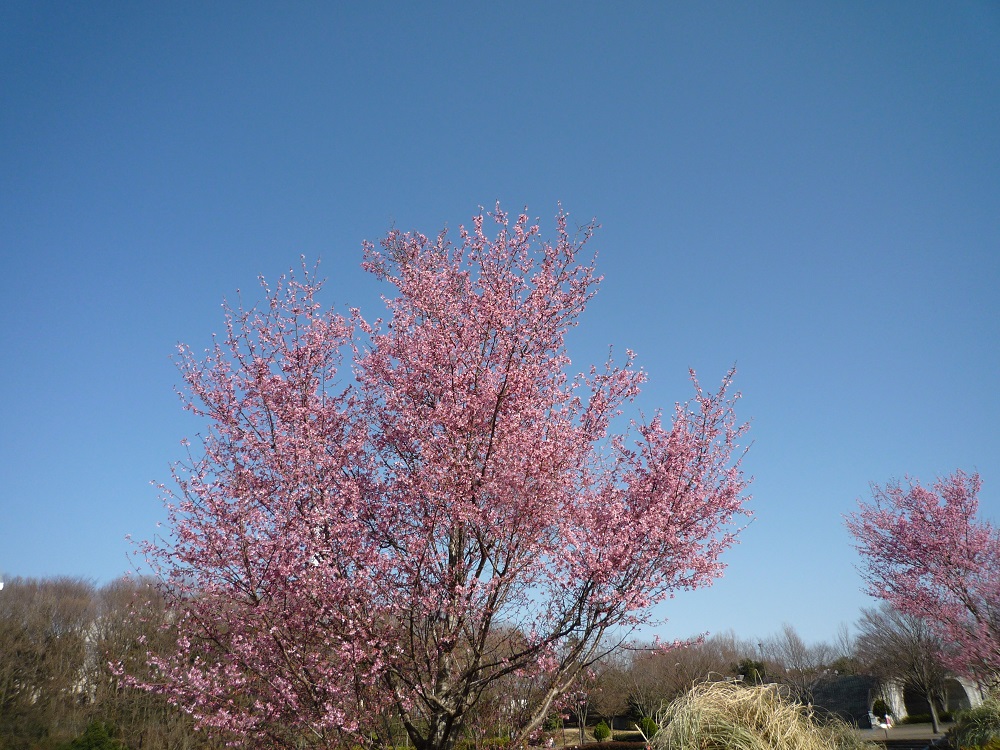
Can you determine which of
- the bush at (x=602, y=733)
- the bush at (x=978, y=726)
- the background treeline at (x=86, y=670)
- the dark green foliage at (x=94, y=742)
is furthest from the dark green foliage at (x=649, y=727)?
the dark green foliage at (x=94, y=742)

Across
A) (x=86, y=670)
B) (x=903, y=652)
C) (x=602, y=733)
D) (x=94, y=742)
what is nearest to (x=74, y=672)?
(x=86, y=670)

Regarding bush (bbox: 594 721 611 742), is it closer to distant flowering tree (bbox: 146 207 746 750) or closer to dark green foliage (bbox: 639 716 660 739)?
dark green foliage (bbox: 639 716 660 739)

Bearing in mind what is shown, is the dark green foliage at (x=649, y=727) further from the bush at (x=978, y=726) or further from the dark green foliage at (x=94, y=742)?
the dark green foliage at (x=94, y=742)

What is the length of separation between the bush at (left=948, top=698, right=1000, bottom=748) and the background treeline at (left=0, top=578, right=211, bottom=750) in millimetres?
24769

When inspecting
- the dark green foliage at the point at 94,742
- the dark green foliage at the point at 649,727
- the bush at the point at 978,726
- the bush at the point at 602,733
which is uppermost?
the dark green foliage at the point at 94,742

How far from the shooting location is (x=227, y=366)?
7.74m

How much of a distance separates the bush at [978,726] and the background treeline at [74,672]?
24.8 meters

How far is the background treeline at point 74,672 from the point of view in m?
25.9

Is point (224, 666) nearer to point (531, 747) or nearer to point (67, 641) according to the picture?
point (531, 747)

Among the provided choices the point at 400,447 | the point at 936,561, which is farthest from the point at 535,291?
the point at 936,561

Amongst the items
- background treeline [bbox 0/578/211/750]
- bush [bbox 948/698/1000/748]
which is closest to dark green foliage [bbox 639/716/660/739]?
bush [bbox 948/698/1000/748]

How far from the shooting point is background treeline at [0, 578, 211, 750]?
25938mm

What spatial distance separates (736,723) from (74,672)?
3426cm

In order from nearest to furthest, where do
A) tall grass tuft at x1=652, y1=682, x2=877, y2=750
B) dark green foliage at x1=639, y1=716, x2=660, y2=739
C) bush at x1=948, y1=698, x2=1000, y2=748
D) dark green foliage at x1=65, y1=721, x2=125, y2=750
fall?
tall grass tuft at x1=652, y1=682, x2=877, y2=750
bush at x1=948, y1=698, x2=1000, y2=748
dark green foliage at x1=639, y1=716, x2=660, y2=739
dark green foliage at x1=65, y1=721, x2=125, y2=750
